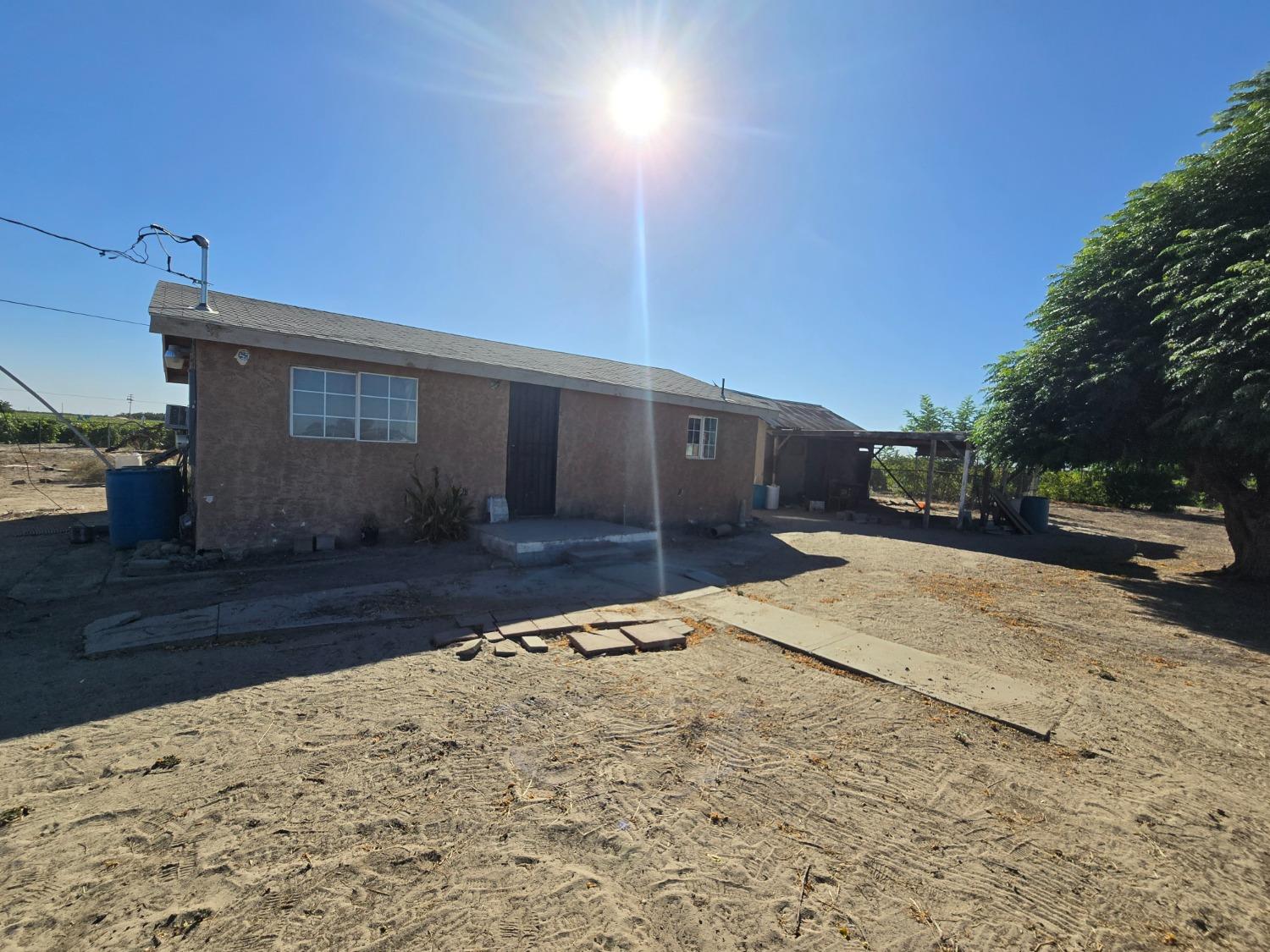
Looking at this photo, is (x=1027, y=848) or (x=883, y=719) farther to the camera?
(x=883, y=719)

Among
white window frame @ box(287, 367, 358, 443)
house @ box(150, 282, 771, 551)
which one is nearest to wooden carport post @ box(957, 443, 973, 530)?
house @ box(150, 282, 771, 551)

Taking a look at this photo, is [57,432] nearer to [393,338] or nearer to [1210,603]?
[393,338]

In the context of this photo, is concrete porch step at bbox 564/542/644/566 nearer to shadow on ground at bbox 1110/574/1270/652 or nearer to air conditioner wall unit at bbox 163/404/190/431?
shadow on ground at bbox 1110/574/1270/652

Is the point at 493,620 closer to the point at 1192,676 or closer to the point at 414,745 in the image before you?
the point at 414,745

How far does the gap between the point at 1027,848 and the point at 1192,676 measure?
3.75m

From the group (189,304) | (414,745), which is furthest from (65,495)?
(414,745)

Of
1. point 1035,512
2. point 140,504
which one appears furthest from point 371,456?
point 1035,512

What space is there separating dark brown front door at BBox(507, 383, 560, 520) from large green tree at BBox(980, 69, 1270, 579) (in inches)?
328

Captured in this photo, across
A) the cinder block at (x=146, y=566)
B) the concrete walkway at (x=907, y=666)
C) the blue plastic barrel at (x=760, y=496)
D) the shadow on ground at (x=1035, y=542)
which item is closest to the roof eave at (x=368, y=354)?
the cinder block at (x=146, y=566)

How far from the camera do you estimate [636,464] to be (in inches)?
423

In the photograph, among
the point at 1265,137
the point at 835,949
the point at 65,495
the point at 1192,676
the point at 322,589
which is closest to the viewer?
the point at 835,949

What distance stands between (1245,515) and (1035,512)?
21.6 feet

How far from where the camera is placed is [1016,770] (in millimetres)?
2998

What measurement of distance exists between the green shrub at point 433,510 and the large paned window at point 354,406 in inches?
27.5
